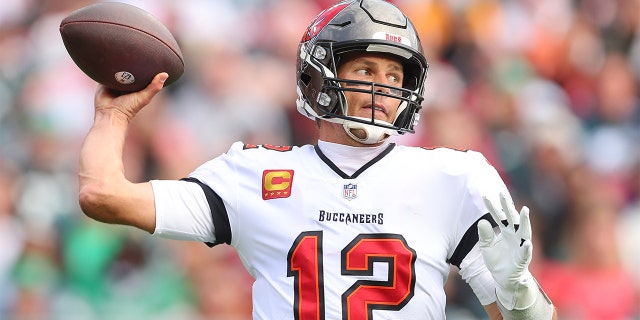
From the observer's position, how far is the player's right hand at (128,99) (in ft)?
10.7

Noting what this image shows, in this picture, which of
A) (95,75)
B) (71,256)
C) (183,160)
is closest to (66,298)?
(71,256)

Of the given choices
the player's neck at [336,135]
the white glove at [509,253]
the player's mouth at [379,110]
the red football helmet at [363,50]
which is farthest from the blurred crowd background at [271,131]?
the white glove at [509,253]

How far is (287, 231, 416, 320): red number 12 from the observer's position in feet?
9.98

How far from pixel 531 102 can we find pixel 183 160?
2448 millimetres

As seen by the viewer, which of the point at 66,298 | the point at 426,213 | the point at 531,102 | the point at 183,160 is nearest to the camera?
the point at 426,213

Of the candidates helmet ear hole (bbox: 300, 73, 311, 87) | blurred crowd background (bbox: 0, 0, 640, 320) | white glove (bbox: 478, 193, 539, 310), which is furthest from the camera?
blurred crowd background (bbox: 0, 0, 640, 320)

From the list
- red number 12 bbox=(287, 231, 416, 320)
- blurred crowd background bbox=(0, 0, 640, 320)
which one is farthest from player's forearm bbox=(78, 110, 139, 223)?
blurred crowd background bbox=(0, 0, 640, 320)

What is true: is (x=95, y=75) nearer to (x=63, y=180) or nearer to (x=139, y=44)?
(x=139, y=44)

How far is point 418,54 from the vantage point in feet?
11.0

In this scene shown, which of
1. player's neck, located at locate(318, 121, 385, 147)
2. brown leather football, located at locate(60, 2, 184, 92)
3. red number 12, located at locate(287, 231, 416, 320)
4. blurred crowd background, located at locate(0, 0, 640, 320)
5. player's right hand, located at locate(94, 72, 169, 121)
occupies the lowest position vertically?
blurred crowd background, located at locate(0, 0, 640, 320)

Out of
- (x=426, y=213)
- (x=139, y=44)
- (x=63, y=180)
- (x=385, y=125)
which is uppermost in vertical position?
(x=139, y=44)

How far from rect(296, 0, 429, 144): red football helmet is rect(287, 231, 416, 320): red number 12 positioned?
0.37 m

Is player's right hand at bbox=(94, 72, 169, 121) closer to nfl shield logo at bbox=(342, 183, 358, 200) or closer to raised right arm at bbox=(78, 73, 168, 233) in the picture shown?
raised right arm at bbox=(78, 73, 168, 233)

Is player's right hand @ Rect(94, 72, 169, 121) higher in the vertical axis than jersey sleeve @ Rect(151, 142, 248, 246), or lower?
higher
